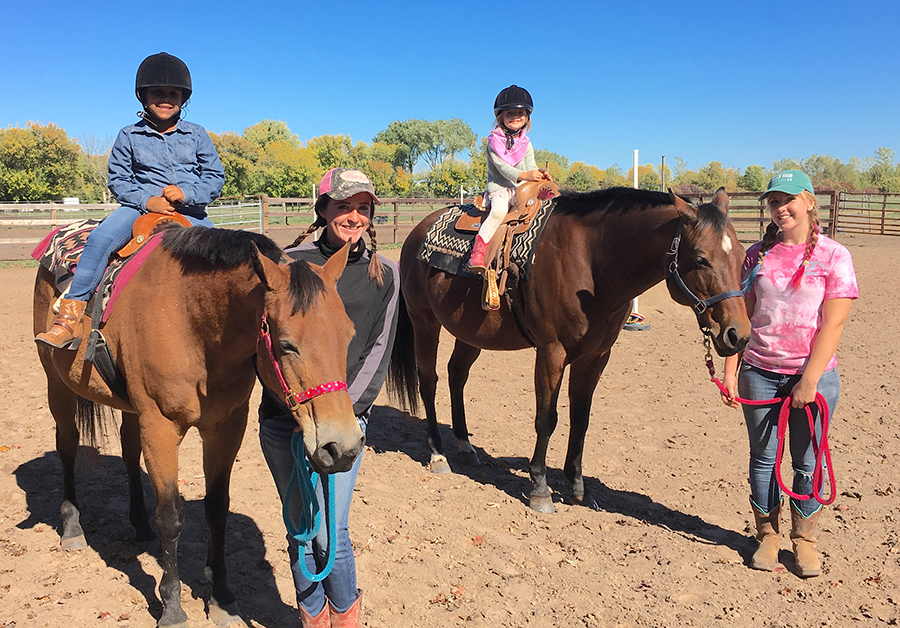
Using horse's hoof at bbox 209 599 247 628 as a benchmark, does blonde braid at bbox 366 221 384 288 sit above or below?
above

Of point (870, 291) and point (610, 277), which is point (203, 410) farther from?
point (870, 291)

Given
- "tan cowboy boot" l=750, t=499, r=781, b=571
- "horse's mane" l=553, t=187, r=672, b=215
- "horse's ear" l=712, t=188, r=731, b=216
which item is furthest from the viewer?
"horse's mane" l=553, t=187, r=672, b=215

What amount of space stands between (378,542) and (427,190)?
57.6m

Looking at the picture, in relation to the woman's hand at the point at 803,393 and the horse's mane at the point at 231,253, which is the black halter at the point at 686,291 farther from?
the horse's mane at the point at 231,253

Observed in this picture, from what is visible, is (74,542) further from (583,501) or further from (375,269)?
(583,501)

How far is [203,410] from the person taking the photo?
2.81 meters

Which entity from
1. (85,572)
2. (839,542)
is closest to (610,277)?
(839,542)

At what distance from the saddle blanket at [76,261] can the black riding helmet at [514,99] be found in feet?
9.68

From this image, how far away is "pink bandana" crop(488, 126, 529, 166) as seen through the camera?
505cm

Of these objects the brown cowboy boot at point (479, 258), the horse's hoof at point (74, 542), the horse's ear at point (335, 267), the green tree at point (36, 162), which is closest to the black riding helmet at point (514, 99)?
the brown cowboy boot at point (479, 258)

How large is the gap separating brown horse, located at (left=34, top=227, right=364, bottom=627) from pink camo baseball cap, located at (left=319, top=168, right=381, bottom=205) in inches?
12.1

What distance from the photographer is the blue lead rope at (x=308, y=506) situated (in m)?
2.30

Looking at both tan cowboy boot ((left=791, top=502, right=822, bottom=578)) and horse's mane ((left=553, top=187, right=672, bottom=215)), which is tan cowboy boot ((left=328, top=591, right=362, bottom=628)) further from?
horse's mane ((left=553, top=187, right=672, bottom=215))

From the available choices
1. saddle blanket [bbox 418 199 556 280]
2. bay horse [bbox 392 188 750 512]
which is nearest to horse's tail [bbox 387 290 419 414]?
bay horse [bbox 392 188 750 512]
